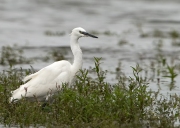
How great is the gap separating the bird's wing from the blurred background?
315cm

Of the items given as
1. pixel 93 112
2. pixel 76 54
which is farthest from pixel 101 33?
pixel 93 112

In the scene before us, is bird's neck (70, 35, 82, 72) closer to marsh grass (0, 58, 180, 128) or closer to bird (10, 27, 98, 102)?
bird (10, 27, 98, 102)

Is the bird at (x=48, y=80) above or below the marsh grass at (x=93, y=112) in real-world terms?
above

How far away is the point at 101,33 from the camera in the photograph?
859 inches

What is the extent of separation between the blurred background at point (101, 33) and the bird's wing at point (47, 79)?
315 centimetres

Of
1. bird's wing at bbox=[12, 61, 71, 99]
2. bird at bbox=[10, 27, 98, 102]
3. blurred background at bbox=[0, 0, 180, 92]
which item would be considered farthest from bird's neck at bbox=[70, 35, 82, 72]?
blurred background at bbox=[0, 0, 180, 92]

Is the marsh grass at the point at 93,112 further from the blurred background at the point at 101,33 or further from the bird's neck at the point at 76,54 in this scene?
the blurred background at the point at 101,33

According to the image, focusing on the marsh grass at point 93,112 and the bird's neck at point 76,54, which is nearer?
the marsh grass at point 93,112

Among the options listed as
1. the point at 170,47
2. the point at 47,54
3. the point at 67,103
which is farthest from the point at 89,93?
the point at 170,47

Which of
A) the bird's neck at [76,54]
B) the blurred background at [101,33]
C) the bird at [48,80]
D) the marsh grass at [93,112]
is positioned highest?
the blurred background at [101,33]

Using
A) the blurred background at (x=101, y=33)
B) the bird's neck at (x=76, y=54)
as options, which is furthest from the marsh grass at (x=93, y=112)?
the blurred background at (x=101, y=33)

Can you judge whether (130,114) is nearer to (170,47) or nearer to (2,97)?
(2,97)

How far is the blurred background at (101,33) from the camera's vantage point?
1602cm

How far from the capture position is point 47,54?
17453mm
